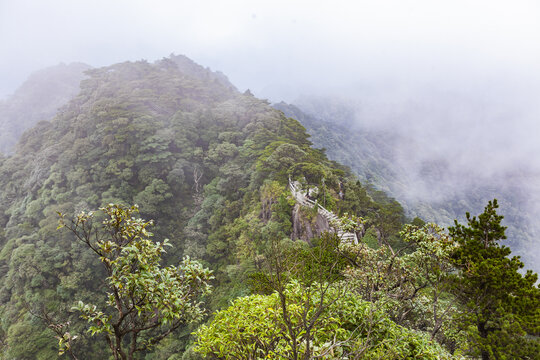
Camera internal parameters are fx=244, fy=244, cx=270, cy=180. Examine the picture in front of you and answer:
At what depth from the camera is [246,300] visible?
17.8 ft

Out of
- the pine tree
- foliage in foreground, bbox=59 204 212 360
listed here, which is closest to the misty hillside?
the pine tree

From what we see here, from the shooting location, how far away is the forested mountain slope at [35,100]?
59.8m

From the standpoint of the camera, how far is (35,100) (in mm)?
65688

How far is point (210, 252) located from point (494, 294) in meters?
18.5

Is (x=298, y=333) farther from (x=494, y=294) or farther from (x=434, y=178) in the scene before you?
(x=434, y=178)

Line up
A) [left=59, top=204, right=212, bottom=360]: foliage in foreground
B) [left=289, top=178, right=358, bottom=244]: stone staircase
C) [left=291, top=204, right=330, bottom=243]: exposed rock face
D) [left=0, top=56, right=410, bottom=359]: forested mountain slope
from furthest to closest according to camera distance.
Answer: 1. [left=0, top=56, right=410, bottom=359]: forested mountain slope
2. [left=291, top=204, right=330, bottom=243]: exposed rock face
3. [left=289, top=178, right=358, bottom=244]: stone staircase
4. [left=59, top=204, right=212, bottom=360]: foliage in foreground

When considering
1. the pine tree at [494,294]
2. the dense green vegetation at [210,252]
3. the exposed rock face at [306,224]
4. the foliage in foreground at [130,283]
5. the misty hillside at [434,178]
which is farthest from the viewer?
the misty hillside at [434,178]

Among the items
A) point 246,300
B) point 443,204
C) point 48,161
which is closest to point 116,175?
point 48,161

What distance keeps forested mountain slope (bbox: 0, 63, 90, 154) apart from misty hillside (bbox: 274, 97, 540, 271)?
64.4 m

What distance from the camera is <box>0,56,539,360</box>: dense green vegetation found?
345cm

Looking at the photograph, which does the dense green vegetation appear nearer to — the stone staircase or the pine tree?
the pine tree

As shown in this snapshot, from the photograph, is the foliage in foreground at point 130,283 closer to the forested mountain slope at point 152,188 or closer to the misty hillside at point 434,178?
the forested mountain slope at point 152,188

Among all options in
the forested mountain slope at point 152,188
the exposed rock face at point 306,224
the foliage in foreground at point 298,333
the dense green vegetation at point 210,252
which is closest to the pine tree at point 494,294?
the dense green vegetation at point 210,252

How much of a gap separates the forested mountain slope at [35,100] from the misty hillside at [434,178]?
211 ft
